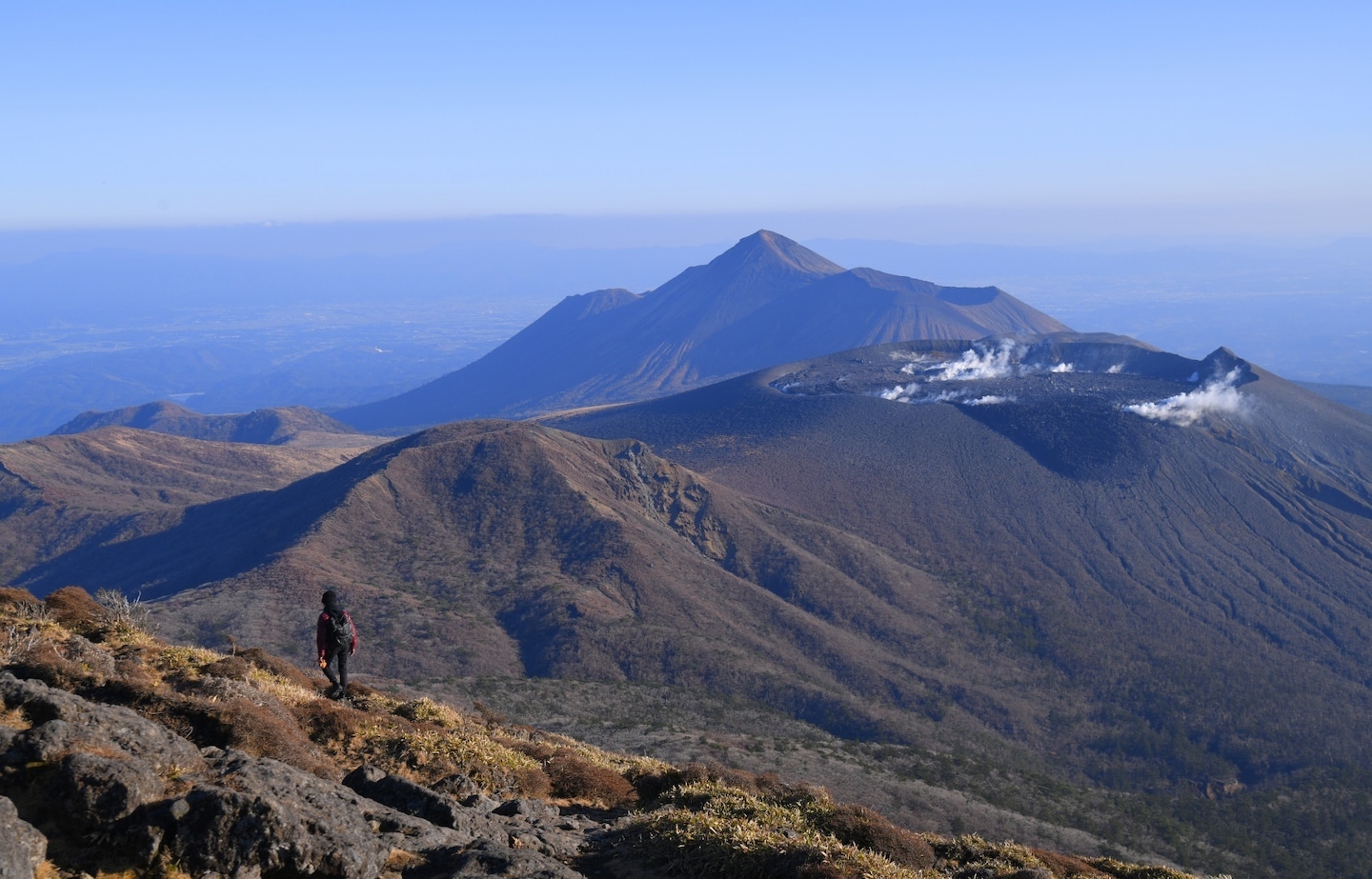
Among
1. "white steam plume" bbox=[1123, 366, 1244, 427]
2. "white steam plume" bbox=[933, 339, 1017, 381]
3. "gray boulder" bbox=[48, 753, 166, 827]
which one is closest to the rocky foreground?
"gray boulder" bbox=[48, 753, 166, 827]

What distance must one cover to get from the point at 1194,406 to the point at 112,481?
341 feet

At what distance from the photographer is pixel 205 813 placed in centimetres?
827

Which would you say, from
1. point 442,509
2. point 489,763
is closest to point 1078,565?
point 442,509

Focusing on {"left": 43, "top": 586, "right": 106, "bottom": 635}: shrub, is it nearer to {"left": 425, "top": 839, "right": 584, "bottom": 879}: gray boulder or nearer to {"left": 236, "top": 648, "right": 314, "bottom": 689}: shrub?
{"left": 236, "top": 648, "right": 314, "bottom": 689}: shrub

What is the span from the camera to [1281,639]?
6700 centimetres

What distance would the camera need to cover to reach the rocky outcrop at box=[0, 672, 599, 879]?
812cm

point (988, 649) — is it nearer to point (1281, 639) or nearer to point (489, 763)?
point (1281, 639)

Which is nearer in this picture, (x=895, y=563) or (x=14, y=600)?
(x=14, y=600)

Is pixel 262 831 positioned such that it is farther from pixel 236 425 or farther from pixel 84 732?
pixel 236 425

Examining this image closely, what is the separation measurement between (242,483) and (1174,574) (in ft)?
277

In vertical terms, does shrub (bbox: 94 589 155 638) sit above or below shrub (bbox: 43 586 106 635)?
below

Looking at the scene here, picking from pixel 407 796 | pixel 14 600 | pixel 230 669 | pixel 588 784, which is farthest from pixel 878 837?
pixel 14 600

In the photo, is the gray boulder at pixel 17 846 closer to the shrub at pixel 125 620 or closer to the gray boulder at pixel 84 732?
the gray boulder at pixel 84 732

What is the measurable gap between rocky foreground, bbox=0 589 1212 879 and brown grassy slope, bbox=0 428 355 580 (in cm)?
6820
